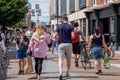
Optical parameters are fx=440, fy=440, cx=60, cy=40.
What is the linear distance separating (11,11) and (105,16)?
728 inches

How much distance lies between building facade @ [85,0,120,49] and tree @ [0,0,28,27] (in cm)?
1185

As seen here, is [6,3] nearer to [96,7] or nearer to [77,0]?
[77,0]

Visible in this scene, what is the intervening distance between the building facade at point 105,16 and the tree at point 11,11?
38.9 feet

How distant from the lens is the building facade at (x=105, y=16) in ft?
118

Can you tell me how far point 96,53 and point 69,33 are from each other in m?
1.65

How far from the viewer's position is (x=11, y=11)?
5512 centimetres

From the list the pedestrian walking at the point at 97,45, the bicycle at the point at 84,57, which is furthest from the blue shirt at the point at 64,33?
the bicycle at the point at 84,57

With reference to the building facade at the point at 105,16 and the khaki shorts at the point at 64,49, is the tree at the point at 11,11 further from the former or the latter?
the khaki shorts at the point at 64,49

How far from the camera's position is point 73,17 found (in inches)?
2363

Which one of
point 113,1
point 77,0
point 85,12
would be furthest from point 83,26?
point 113,1

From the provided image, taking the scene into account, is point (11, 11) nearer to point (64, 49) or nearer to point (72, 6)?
point (72, 6)

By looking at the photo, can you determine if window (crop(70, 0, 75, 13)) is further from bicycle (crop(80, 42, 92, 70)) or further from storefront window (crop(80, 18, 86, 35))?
bicycle (crop(80, 42, 92, 70))

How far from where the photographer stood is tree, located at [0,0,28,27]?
54.2 meters

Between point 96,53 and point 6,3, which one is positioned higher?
point 6,3
